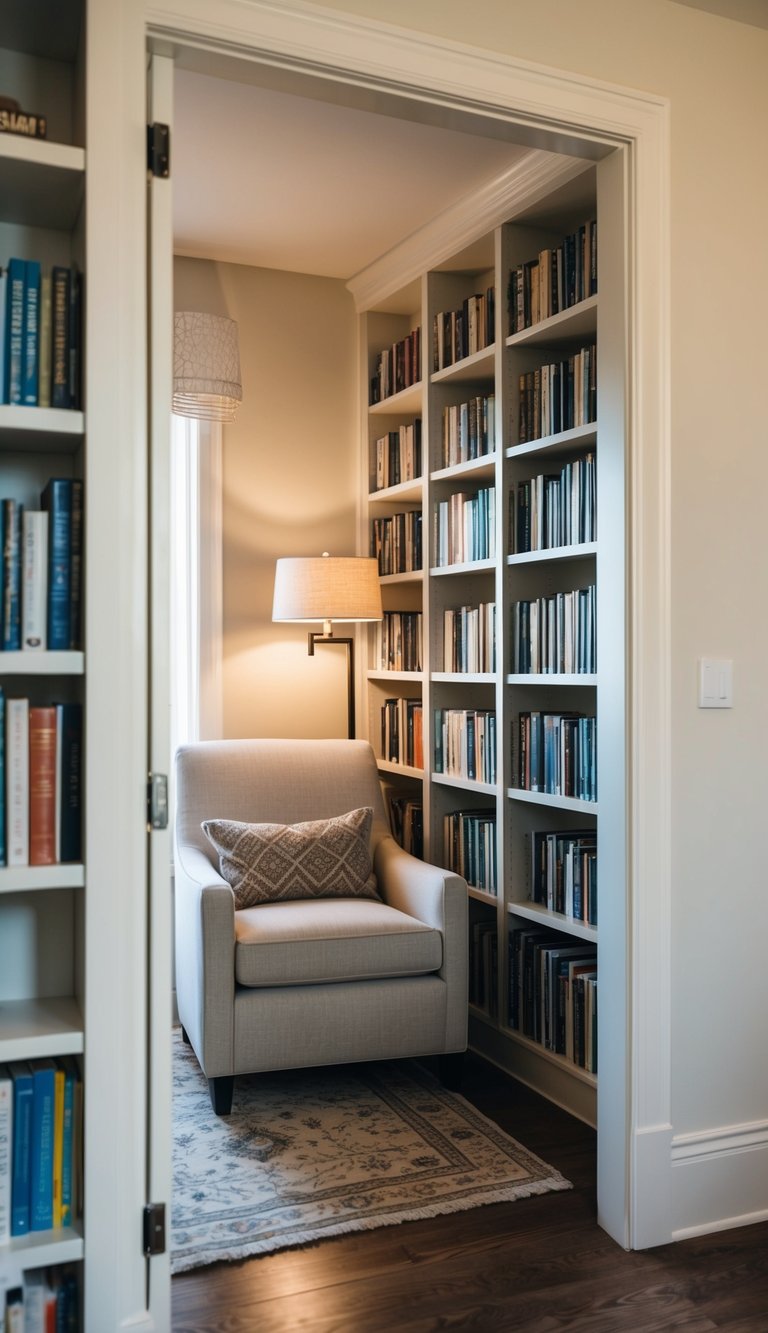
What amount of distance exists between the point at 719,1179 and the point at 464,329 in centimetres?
268

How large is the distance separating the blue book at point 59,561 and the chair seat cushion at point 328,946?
1.49m

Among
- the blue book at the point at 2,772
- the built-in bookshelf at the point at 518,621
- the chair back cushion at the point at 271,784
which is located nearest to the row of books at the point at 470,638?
the built-in bookshelf at the point at 518,621

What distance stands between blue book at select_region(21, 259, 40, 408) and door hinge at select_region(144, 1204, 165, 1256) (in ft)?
4.37

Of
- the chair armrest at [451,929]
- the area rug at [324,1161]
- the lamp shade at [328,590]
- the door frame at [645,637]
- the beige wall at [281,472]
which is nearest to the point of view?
the door frame at [645,637]

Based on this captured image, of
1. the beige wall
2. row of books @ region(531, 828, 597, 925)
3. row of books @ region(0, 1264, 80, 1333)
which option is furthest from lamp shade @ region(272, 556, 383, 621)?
row of books @ region(0, 1264, 80, 1333)

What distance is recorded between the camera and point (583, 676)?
3072 millimetres

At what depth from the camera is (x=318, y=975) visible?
310 centimetres

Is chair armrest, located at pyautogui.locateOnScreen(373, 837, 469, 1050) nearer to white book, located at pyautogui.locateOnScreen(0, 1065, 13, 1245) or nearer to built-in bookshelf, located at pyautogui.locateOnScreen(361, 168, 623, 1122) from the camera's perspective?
built-in bookshelf, located at pyautogui.locateOnScreen(361, 168, 623, 1122)

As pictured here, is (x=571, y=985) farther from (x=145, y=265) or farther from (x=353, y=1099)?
(x=145, y=265)

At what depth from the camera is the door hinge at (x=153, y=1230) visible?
1.86 m

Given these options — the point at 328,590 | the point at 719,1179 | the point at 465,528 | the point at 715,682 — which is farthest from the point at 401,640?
the point at 719,1179

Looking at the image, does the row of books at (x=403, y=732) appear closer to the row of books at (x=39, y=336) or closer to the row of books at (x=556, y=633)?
the row of books at (x=556, y=633)

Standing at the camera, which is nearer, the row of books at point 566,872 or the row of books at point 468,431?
the row of books at point 566,872

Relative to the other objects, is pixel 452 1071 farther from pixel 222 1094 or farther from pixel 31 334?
pixel 31 334
